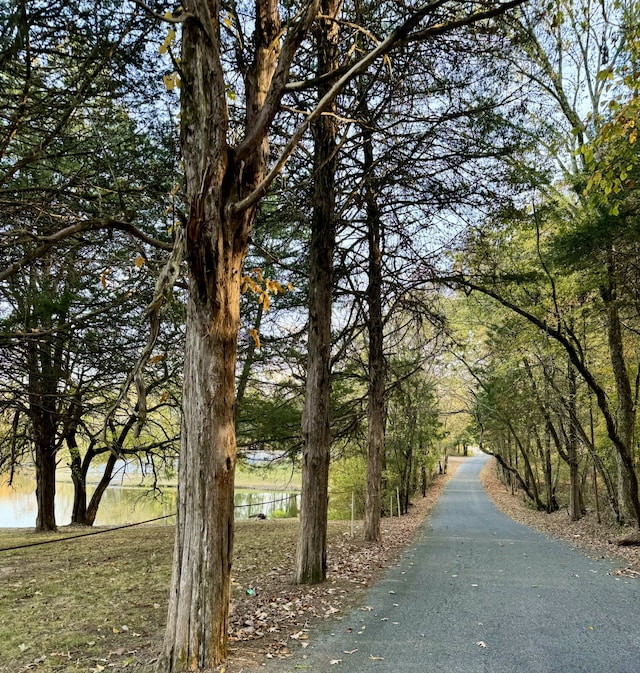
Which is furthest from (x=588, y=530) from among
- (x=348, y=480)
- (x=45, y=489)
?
(x=45, y=489)

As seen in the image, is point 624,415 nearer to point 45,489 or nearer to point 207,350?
point 207,350

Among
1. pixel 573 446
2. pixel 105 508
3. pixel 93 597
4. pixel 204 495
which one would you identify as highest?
pixel 204 495

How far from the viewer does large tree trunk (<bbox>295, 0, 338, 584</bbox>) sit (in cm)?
670

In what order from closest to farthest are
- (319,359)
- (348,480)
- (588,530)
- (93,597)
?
(93,597), (319,359), (588,530), (348,480)

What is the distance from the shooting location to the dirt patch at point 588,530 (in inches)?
383

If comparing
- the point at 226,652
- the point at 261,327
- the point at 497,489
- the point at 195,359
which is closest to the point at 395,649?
the point at 226,652

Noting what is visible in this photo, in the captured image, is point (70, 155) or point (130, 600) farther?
point (130, 600)

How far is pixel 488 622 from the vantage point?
520cm

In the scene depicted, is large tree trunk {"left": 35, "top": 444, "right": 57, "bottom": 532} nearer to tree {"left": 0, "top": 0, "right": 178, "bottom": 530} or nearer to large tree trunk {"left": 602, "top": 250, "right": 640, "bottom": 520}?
tree {"left": 0, "top": 0, "right": 178, "bottom": 530}

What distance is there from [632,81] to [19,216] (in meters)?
6.49

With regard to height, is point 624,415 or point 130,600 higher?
point 624,415

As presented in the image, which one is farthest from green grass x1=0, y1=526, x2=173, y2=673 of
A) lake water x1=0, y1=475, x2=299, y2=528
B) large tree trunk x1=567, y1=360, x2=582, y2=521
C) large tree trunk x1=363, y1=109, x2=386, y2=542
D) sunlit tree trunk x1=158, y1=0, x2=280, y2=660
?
large tree trunk x1=567, y1=360, x2=582, y2=521

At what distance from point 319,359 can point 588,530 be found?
11447 mm

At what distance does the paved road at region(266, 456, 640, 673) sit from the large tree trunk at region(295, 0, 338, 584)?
3.35 ft
